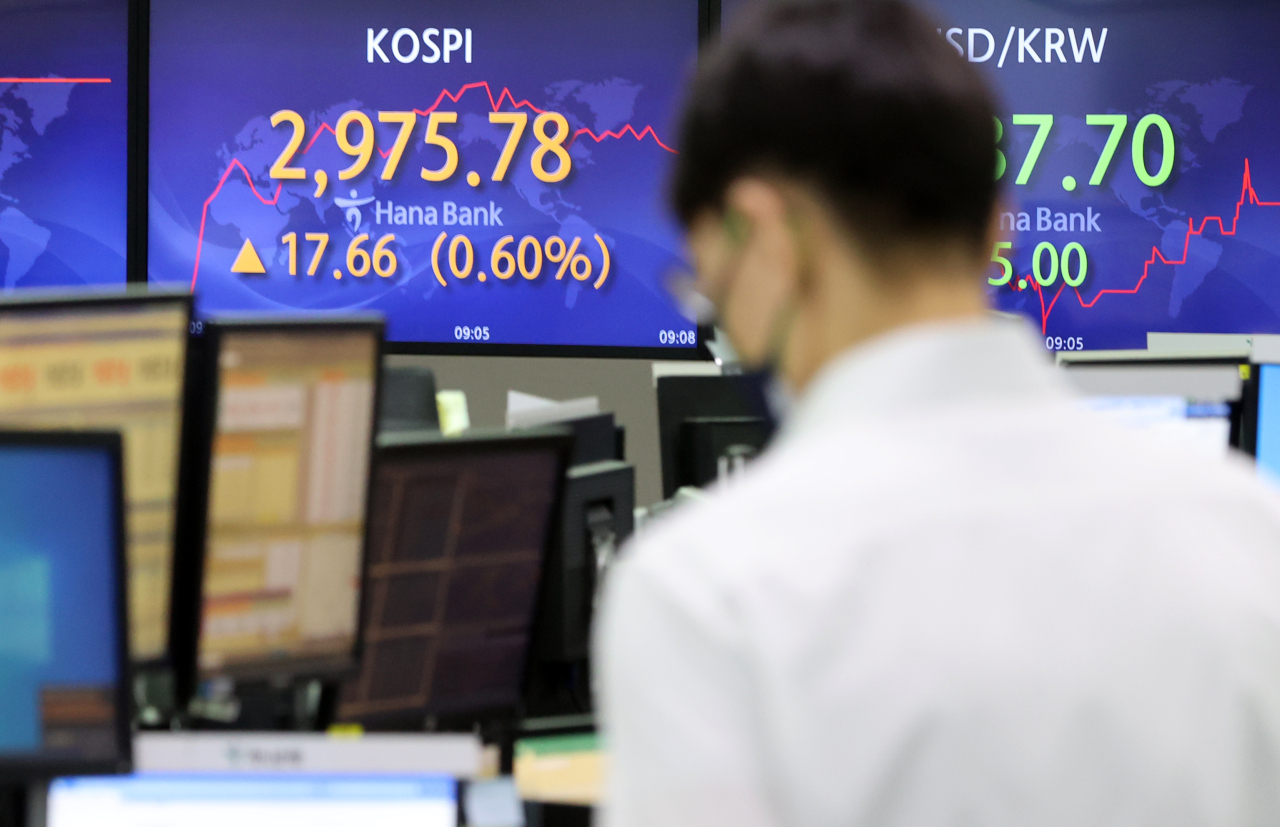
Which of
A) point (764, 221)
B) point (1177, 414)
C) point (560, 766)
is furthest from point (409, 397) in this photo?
point (764, 221)

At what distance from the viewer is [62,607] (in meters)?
1.12

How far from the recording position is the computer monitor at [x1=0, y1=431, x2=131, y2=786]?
3.60 ft

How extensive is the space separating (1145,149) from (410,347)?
2.26 m

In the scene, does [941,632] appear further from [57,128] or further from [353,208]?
[57,128]

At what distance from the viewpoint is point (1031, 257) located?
157 inches

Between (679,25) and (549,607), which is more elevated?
(679,25)

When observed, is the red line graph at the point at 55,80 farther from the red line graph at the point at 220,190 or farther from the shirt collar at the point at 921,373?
the shirt collar at the point at 921,373

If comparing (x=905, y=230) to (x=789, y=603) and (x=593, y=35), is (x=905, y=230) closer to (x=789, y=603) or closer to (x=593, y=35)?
(x=789, y=603)

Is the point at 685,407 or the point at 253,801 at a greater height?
the point at 685,407

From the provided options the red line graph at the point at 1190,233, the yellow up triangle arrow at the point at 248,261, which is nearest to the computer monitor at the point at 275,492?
the yellow up triangle arrow at the point at 248,261

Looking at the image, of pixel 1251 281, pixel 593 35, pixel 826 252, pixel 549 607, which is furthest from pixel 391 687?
pixel 1251 281

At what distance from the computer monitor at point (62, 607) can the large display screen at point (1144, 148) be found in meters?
3.17

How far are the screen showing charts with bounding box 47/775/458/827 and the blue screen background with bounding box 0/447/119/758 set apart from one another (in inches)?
5.6

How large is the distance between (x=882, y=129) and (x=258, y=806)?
3.04ft
